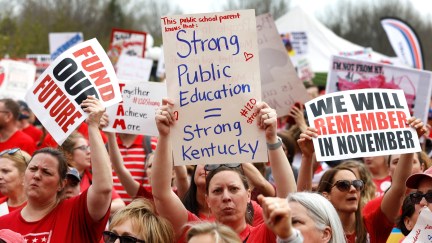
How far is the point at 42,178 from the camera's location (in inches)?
220

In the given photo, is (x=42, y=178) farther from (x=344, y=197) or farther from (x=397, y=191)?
(x=397, y=191)

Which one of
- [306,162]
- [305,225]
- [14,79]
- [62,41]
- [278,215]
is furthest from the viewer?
[62,41]

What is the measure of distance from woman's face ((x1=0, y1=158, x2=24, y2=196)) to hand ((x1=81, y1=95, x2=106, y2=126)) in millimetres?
1234

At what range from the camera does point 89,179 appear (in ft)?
25.0

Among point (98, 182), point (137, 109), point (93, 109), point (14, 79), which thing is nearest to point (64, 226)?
point (98, 182)

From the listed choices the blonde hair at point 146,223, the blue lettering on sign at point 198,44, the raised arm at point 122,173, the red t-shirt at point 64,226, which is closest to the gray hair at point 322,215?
the blonde hair at point 146,223

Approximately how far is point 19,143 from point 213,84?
168 inches

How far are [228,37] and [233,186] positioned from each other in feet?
2.90

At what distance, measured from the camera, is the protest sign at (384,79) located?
25.7 feet

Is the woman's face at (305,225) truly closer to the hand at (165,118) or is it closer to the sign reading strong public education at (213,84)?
the sign reading strong public education at (213,84)

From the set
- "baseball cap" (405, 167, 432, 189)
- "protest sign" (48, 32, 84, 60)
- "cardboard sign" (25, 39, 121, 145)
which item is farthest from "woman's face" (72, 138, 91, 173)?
"protest sign" (48, 32, 84, 60)

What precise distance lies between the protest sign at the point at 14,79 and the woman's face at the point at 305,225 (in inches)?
298

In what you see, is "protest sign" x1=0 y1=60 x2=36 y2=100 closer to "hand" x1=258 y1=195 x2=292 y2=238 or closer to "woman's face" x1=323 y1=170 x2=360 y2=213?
"woman's face" x1=323 y1=170 x2=360 y2=213

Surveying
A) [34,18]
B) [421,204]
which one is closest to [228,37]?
[421,204]
